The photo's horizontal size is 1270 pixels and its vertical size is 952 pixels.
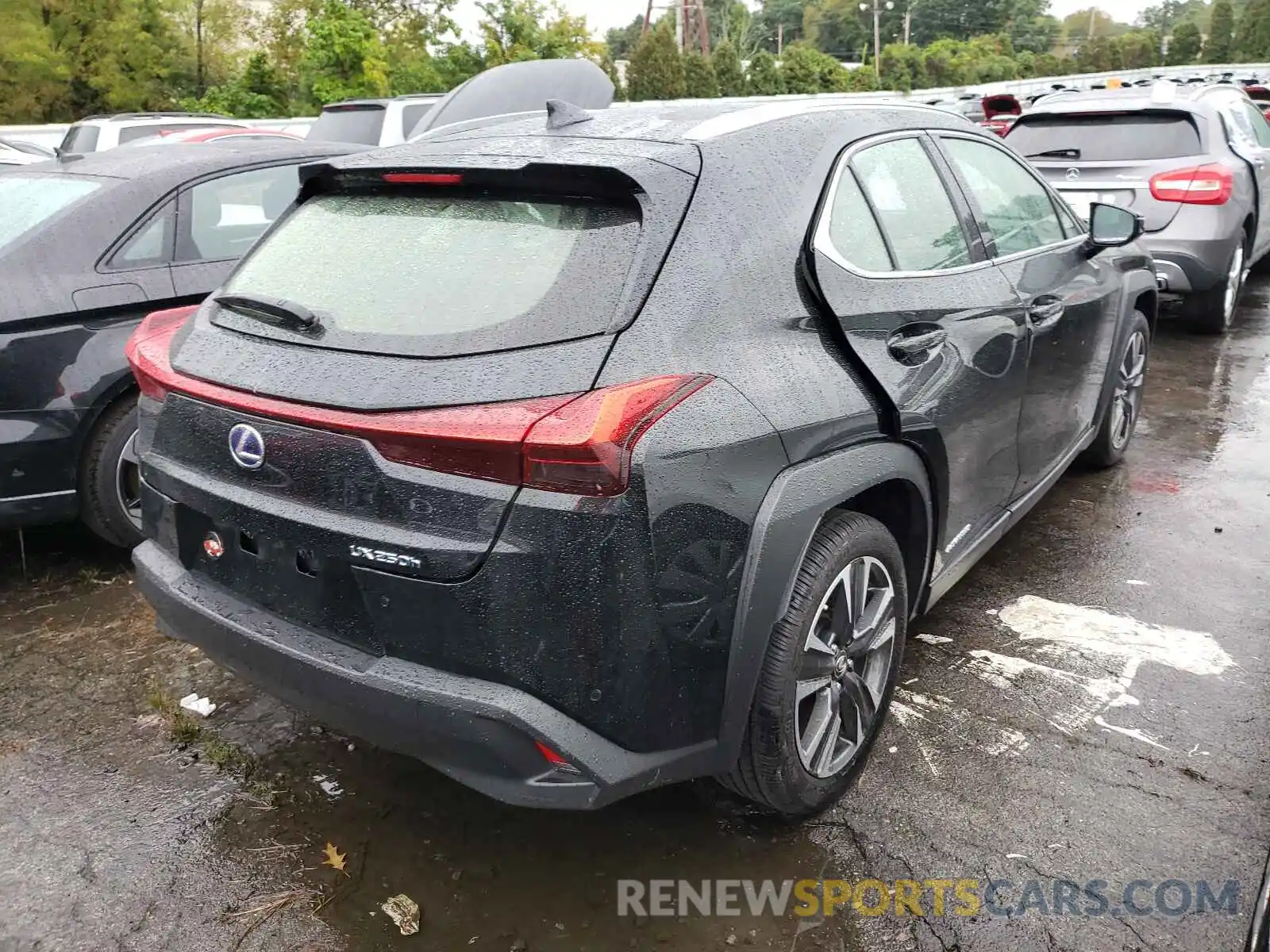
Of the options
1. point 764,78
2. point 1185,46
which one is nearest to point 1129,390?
point 764,78

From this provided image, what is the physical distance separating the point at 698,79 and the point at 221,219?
29738mm

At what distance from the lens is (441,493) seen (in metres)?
2.03

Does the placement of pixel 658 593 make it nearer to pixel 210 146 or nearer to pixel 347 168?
pixel 347 168

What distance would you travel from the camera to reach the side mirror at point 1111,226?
4141mm

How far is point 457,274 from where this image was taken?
2303 mm

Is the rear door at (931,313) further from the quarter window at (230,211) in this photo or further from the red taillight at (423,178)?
the quarter window at (230,211)

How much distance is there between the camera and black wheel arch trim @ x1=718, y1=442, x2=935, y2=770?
7.27 ft

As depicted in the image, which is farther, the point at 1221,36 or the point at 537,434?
the point at 1221,36

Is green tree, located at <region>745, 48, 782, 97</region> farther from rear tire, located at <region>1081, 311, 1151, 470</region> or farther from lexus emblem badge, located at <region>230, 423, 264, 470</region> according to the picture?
lexus emblem badge, located at <region>230, 423, 264, 470</region>

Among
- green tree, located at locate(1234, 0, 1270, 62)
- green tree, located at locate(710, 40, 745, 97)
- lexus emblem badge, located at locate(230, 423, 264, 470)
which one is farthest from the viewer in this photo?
green tree, located at locate(1234, 0, 1270, 62)

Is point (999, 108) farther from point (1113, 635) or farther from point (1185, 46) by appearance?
point (1185, 46)

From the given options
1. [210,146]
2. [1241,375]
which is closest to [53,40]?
[210,146]

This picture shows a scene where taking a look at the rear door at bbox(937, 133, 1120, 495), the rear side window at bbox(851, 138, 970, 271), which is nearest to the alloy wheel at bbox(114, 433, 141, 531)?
the rear side window at bbox(851, 138, 970, 271)

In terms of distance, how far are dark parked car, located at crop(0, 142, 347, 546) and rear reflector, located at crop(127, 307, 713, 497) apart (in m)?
2.28
